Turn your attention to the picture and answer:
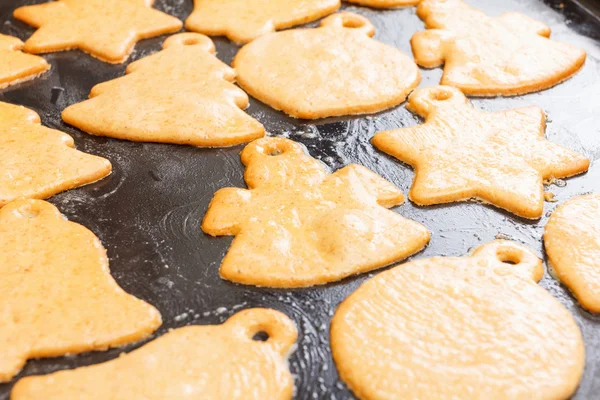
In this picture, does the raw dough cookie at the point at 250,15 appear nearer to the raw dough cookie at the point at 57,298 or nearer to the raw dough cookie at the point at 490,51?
the raw dough cookie at the point at 490,51

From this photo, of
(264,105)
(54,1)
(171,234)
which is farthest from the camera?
(54,1)

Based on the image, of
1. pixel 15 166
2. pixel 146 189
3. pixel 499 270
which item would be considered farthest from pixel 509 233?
pixel 15 166

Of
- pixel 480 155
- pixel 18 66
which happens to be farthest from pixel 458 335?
pixel 18 66

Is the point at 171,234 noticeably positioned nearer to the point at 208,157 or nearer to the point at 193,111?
the point at 208,157

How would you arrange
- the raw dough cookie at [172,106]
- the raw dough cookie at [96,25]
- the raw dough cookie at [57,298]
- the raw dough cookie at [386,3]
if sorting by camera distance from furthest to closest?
the raw dough cookie at [386,3]
the raw dough cookie at [96,25]
the raw dough cookie at [172,106]
the raw dough cookie at [57,298]

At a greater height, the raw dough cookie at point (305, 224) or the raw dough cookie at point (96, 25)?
the raw dough cookie at point (96, 25)

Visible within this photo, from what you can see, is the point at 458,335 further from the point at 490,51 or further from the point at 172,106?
the point at 490,51

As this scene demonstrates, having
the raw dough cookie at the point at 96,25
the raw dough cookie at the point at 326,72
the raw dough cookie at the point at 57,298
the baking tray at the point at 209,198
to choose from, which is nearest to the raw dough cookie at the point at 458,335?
the baking tray at the point at 209,198

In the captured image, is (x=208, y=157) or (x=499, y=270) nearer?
(x=499, y=270)

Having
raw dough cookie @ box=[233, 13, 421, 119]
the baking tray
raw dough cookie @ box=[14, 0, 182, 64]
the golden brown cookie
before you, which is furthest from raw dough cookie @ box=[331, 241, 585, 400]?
raw dough cookie @ box=[14, 0, 182, 64]
